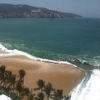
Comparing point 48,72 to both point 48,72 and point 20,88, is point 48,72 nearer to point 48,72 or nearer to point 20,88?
point 48,72

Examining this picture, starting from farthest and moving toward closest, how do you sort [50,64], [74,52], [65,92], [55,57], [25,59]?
[74,52] → [55,57] → [25,59] → [50,64] → [65,92]

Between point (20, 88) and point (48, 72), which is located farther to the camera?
point (48, 72)

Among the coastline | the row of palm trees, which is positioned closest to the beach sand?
the coastline

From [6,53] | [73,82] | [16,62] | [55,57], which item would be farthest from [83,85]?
[6,53]

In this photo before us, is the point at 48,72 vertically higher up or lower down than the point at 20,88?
lower down

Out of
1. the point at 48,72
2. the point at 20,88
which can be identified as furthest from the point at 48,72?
the point at 20,88

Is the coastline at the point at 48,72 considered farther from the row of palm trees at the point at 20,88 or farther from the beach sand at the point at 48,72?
the row of palm trees at the point at 20,88

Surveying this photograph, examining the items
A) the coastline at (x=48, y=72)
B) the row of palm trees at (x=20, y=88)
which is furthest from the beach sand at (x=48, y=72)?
the row of palm trees at (x=20, y=88)

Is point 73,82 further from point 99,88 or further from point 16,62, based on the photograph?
point 16,62
